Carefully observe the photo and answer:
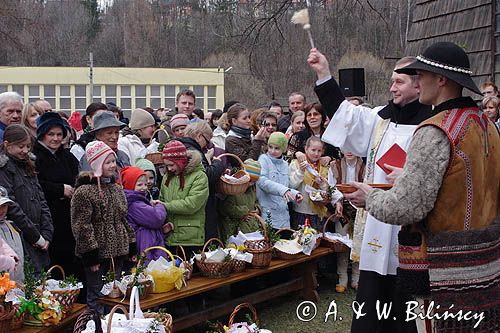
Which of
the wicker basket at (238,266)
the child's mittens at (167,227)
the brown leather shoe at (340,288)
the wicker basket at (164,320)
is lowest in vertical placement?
the brown leather shoe at (340,288)

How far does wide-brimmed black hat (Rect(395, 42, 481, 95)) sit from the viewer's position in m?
3.42

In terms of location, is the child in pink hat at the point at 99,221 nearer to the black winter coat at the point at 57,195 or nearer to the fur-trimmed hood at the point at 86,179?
the fur-trimmed hood at the point at 86,179

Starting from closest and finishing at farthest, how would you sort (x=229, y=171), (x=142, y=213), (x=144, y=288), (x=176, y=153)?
(x=144, y=288) → (x=142, y=213) → (x=176, y=153) → (x=229, y=171)

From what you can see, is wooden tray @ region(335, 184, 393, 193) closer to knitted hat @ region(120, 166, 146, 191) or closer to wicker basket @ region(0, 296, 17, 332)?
wicker basket @ region(0, 296, 17, 332)

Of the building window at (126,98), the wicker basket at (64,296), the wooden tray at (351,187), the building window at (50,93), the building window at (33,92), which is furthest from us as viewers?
the building window at (126,98)

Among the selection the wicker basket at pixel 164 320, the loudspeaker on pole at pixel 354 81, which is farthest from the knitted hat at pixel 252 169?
the loudspeaker on pole at pixel 354 81

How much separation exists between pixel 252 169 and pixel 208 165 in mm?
547

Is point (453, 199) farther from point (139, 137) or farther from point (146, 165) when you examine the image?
point (139, 137)

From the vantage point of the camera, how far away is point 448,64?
3.46m

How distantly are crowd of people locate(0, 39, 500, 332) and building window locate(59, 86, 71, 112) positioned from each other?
33989 millimetres

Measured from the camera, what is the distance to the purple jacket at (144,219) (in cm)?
558

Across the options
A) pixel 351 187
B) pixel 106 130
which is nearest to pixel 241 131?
pixel 106 130

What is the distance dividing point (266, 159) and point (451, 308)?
13.4ft

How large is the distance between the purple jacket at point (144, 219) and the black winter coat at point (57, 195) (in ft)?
1.90
